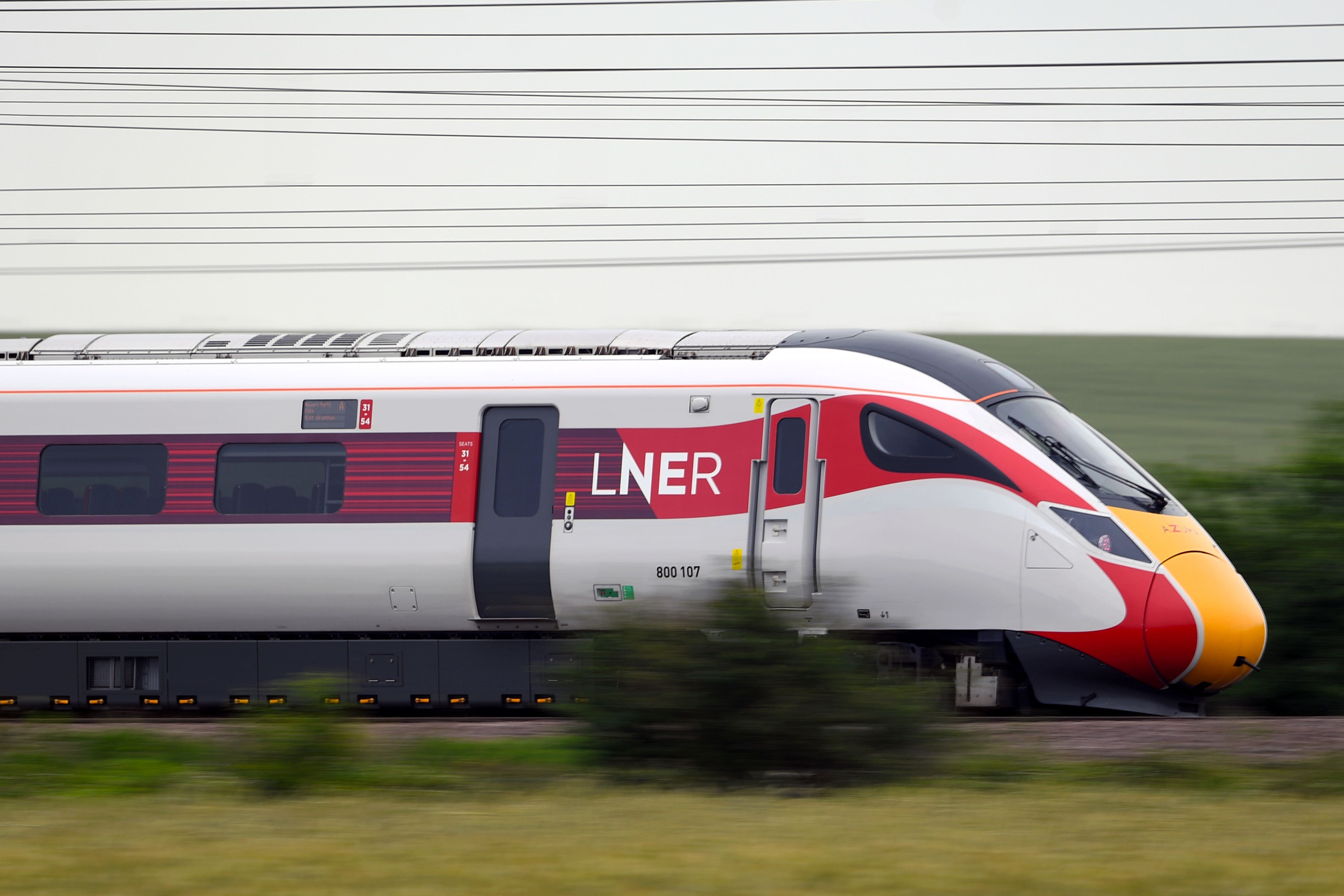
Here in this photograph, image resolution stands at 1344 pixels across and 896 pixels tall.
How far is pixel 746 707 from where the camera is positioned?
265 inches

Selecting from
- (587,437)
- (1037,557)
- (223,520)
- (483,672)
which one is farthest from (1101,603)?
(223,520)

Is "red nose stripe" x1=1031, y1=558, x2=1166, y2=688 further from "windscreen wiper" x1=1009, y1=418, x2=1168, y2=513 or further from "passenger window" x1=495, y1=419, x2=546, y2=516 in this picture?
"passenger window" x1=495, y1=419, x2=546, y2=516

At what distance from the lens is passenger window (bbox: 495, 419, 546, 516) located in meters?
10.3

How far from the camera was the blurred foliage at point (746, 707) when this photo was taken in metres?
6.69

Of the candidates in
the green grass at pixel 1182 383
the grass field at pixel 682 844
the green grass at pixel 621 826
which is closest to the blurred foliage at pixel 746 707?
the green grass at pixel 621 826

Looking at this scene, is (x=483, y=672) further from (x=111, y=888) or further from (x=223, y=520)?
(x=111, y=888)

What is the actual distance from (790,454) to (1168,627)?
2.77m

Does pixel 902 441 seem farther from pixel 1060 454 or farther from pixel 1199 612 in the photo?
pixel 1199 612

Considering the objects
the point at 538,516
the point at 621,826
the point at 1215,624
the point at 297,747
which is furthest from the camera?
the point at 538,516

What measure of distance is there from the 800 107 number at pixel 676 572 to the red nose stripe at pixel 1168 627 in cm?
306

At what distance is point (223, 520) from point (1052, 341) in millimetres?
44596

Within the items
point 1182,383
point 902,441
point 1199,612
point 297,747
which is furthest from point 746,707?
point 1182,383

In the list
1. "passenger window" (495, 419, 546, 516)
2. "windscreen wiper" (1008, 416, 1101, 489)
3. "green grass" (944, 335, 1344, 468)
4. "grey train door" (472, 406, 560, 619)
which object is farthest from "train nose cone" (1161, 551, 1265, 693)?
"green grass" (944, 335, 1344, 468)

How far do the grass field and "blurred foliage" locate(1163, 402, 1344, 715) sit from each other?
5586 millimetres
